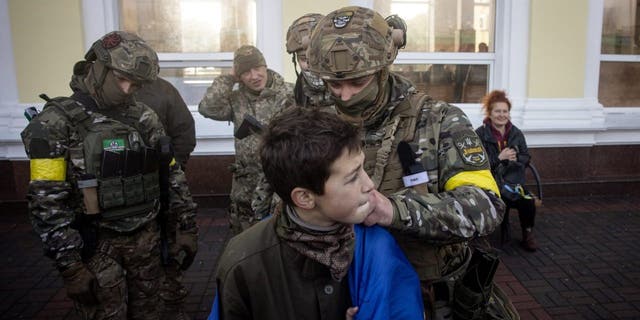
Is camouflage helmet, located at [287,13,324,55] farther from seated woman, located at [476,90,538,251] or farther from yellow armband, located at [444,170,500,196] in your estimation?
seated woman, located at [476,90,538,251]

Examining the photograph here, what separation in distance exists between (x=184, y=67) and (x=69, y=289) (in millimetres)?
4319

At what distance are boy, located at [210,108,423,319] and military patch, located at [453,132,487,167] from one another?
0.45m

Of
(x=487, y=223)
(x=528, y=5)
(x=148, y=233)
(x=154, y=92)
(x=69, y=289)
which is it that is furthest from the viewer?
(x=528, y=5)

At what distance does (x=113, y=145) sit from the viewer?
9.15ft

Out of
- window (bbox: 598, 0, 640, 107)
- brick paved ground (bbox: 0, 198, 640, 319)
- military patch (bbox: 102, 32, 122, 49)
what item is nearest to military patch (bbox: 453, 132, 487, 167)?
military patch (bbox: 102, 32, 122, 49)

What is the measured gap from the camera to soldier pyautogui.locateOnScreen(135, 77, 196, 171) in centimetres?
413

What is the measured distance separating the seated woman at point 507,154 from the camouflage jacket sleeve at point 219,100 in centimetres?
257

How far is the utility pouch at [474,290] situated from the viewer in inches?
75.5

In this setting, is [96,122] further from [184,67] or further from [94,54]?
[184,67]

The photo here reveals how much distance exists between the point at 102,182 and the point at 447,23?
5385 mm

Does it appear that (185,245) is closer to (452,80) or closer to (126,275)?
(126,275)

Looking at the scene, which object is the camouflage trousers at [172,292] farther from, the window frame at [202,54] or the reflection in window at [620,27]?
the reflection in window at [620,27]

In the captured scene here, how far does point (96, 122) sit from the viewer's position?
9.12ft

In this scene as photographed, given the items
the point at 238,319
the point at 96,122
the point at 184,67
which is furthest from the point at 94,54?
the point at 184,67
